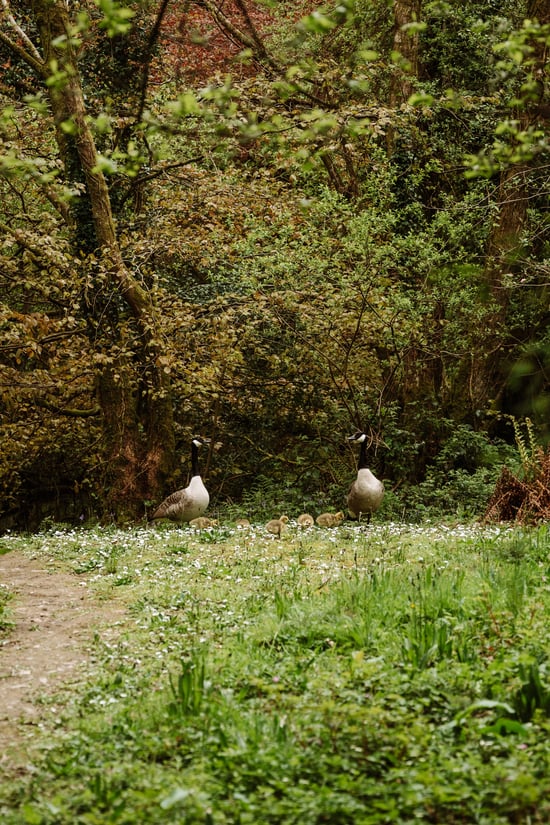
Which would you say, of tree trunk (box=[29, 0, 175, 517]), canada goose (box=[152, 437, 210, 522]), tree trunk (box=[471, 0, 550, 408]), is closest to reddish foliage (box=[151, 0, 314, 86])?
tree trunk (box=[29, 0, 175, 517])

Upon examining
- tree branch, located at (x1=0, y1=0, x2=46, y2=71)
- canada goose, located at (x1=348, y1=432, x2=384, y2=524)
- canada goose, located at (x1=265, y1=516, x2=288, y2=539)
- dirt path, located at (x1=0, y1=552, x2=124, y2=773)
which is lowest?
dirt path, located at (x1=0, y1=552, x2=124, y2=773)

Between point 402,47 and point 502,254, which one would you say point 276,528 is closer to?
point 502,254

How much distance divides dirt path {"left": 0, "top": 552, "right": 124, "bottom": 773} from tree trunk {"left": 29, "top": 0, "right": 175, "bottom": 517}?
5.57 m

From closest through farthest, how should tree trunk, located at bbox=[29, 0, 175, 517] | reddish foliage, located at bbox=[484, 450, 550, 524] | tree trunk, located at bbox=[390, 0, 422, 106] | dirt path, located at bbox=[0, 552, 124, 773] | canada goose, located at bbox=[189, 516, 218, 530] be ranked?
dirt path, located at bbox=[0, 552, 124, 773] < reddish foliage, located at bbox=[484, 450, 550, 524] < canada goose, located at bbox=[189, 516, 218, 530] < tree trunk, located at bbox=[29, 0, 175, 517] < tree trunk, located at bbox=[390, 0, 422, 106]

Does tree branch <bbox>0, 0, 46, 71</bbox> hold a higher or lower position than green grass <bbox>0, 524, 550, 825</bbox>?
higher

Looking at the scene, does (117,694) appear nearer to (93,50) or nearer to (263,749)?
(263,749)

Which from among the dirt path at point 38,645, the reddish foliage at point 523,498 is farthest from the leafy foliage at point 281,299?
the dirt path at point 38,645

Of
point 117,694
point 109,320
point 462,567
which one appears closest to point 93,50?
point 109,320

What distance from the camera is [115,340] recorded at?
15977mm

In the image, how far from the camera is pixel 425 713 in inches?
203

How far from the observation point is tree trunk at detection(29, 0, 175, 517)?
15.4m

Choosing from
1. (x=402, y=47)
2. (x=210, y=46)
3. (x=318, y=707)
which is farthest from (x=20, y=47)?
(x=318, y=707)

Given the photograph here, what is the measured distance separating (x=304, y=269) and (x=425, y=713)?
1179cm

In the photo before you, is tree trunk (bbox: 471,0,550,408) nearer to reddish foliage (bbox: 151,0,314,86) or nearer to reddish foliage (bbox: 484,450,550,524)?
reddish foliage (bbox: 484,450,550,524)
